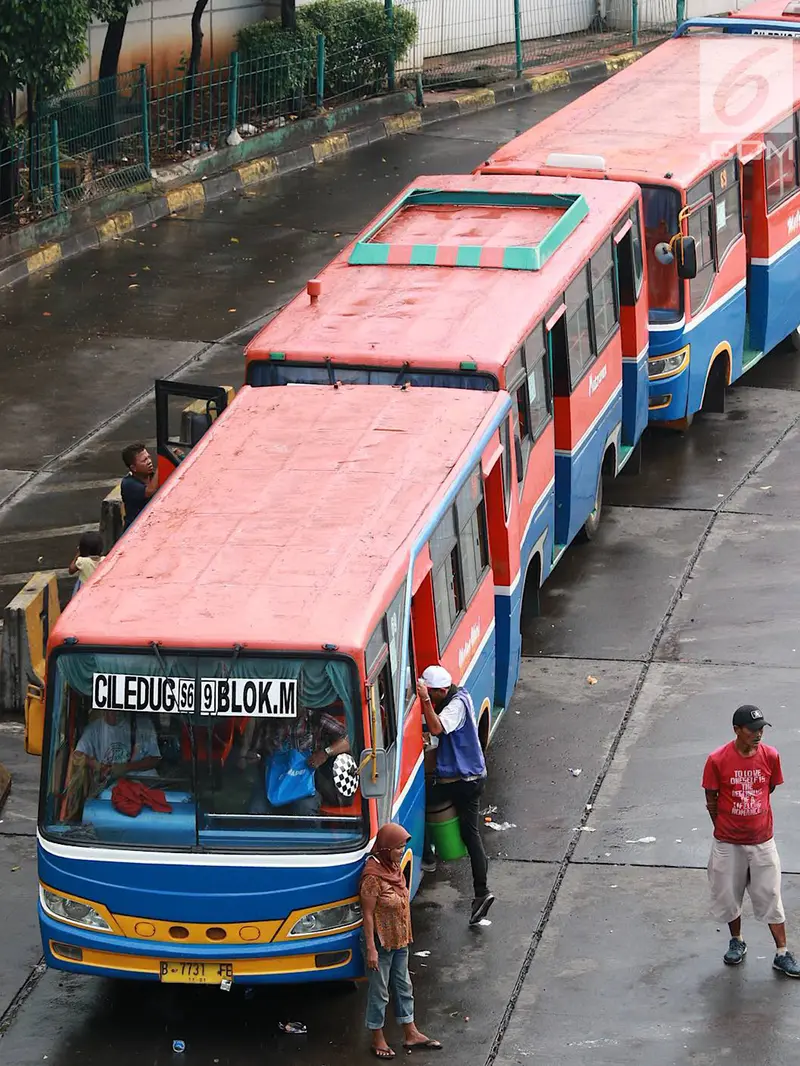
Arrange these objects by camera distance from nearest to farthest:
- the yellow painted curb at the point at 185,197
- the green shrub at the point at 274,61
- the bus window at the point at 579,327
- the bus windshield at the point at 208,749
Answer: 1. the bus windshield at the point at 208,749
2. the bus window at the point at 579,327
3. the yellow painted curb at the point at 185,197
4. the green shrub at the point at 274,61

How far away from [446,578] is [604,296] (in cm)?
528

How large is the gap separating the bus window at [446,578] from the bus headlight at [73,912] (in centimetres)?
256

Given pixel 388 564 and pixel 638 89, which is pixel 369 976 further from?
pixel 638 89

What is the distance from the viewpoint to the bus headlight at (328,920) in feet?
30.8

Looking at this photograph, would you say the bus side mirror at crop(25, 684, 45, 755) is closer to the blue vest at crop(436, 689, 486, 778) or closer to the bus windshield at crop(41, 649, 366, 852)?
the bus windshield at crop(41, 649, 366, 852)

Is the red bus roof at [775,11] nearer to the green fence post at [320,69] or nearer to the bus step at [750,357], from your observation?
the bus step at [750,357]

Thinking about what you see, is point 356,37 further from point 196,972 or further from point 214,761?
point 196,972

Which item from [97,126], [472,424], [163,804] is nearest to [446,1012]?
[163,804]

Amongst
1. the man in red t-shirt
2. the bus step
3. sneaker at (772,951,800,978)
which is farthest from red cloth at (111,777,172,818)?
the bus step

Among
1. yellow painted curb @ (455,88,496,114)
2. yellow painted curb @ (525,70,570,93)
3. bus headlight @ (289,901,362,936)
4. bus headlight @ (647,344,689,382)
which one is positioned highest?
yellow painted curb @ (525,70,570,93)

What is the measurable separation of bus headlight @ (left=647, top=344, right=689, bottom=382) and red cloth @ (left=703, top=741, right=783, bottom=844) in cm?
781

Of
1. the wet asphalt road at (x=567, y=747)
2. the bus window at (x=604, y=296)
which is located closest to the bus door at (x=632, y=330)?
the bus window at (x=604, y=296)

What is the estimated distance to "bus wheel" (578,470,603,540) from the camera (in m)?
16.1

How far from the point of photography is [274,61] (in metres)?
27.8
